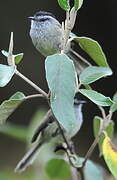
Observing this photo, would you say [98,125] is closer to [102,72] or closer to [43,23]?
[102,72]

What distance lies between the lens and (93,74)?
149 cm

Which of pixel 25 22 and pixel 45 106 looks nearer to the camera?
pixel 25 22

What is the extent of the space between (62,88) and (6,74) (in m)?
0.15

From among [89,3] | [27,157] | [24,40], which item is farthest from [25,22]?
[27,157]

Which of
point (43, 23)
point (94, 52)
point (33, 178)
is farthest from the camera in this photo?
point (33, 178)

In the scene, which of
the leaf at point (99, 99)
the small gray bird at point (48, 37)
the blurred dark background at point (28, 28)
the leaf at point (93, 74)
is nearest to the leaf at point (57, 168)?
the small gray bird at point (48, 37)

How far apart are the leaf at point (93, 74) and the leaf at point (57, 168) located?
0.50 meters

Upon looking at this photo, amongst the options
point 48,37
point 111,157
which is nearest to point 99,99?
point 111,157

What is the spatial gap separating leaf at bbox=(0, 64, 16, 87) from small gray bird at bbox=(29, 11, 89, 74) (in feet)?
1.03

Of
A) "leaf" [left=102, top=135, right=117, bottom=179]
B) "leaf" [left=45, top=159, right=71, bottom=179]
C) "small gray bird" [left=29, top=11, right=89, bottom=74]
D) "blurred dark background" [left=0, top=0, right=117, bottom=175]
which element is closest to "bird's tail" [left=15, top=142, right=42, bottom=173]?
"leaf" [left=45, top=159, right=71, bottom=179]

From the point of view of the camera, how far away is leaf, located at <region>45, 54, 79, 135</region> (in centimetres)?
124

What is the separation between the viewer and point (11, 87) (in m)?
6.39

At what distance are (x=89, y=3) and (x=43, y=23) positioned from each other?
3891 mm

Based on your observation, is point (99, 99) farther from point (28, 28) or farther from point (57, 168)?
point (28, 28)
